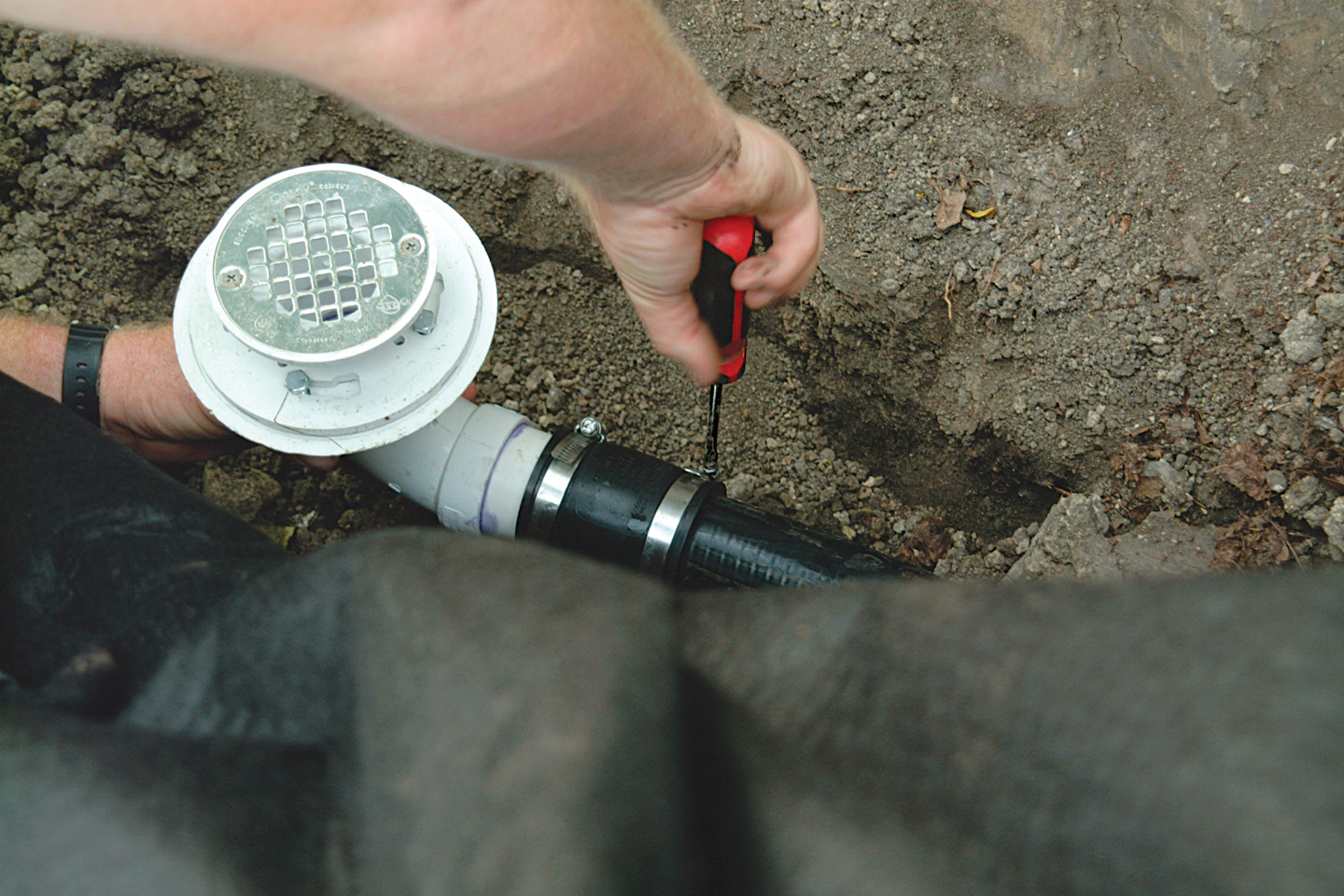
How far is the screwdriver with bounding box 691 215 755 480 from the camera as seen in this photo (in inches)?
39.6

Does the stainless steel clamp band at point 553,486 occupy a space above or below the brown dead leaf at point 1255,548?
below

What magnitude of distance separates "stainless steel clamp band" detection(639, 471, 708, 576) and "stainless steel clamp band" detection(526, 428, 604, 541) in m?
0.14

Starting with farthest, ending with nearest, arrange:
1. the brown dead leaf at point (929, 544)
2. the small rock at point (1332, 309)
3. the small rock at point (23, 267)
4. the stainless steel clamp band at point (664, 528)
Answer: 1. the small rock at point (23, 267)
2. the brown dead leaf at point (929, 544)
3. the small rock at point (1332, 309)
4. the stainless steel clamp band at point (664, 528)

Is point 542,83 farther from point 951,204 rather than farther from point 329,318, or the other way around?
point 951,204

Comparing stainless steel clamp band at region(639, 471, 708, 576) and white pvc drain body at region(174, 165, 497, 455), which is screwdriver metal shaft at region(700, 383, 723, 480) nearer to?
stainless steel clamp band at region(639, 471, 708, 576)

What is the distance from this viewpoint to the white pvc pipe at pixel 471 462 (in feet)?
3.79

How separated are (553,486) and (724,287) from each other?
1.18 ft

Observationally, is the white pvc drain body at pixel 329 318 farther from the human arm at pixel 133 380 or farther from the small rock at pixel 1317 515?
the small rock at pixel 1317 515

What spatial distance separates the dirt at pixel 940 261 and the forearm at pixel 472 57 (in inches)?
31.1

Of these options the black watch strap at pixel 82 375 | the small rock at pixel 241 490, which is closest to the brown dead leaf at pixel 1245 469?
the small rock at pixel 241 490

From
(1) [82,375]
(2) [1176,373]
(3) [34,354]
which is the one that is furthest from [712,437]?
(3) [34,354]

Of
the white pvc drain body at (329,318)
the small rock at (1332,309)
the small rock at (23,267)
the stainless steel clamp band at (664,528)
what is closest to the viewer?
the white pvc drain body at (329,318)

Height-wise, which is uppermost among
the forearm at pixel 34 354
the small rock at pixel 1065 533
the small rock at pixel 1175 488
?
the small rock at pixel 1175 488

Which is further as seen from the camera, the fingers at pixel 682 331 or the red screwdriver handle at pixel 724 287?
the fingers at pixel 682 331
